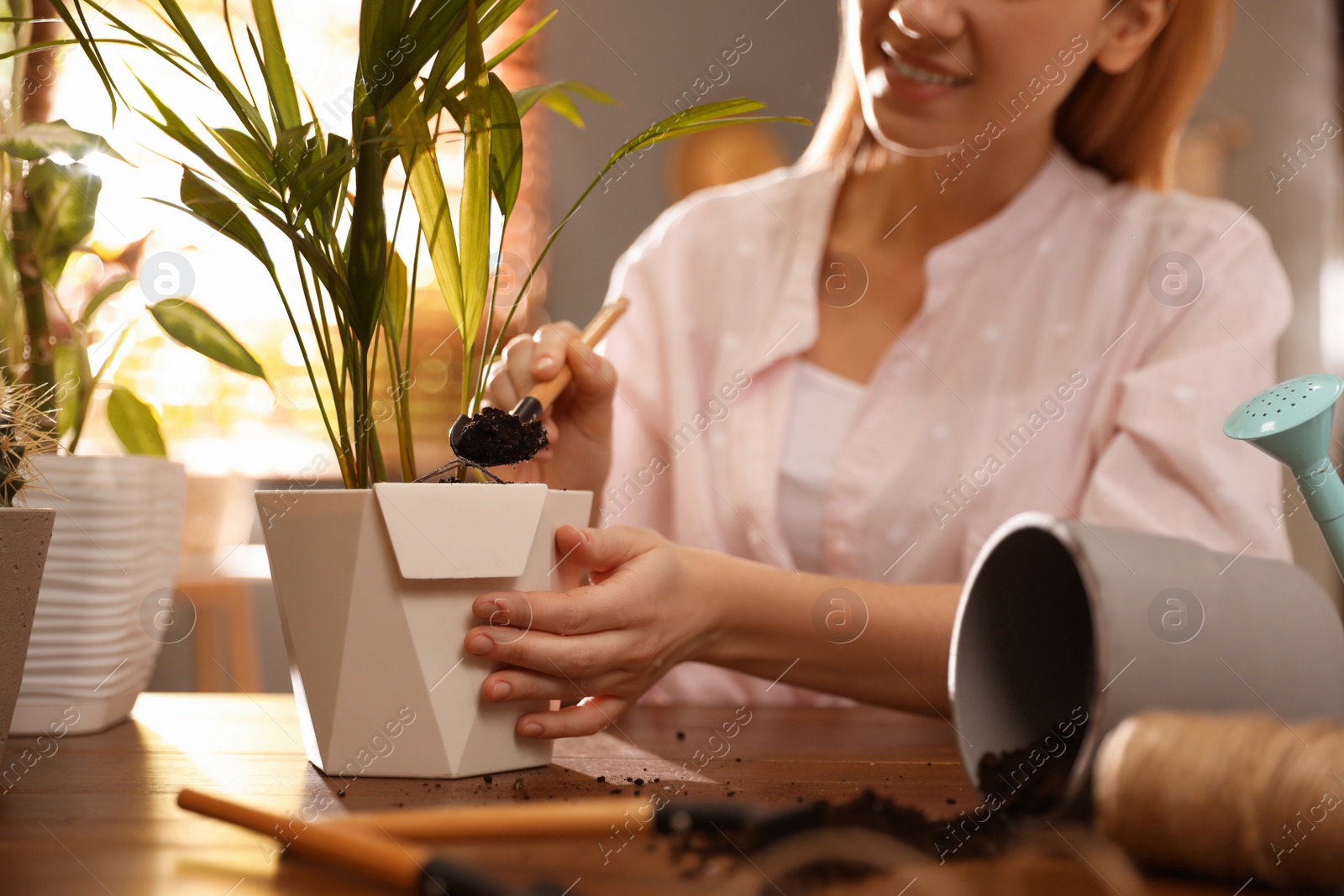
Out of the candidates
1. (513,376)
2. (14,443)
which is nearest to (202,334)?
(14,443)

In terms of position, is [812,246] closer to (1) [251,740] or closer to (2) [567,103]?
(2) [567,103]

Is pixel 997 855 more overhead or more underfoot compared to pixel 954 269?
more underfoot

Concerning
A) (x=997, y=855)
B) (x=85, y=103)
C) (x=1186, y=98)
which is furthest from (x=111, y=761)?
(x=85, y=103)

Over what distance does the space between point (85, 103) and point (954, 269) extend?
2.19 meters

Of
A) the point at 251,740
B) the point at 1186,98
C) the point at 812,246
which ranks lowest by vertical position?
the point at 251,740

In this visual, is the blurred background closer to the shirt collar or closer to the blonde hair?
the shirt collar

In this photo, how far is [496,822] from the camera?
357mm

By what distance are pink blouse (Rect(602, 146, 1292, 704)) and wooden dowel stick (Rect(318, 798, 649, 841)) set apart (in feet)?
2.06

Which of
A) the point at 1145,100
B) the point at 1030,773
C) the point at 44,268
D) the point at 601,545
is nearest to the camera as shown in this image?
the point at 1030,773

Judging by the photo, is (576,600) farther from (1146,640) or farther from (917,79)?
(917,79)

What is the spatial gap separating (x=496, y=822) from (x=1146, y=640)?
0.80 ft

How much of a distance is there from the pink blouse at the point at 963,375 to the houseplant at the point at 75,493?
0.47 meters

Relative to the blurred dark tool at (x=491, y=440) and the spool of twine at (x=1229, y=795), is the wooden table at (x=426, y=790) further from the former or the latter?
the blurred dark tool at (x=491, y=440)

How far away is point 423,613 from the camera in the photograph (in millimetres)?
446
